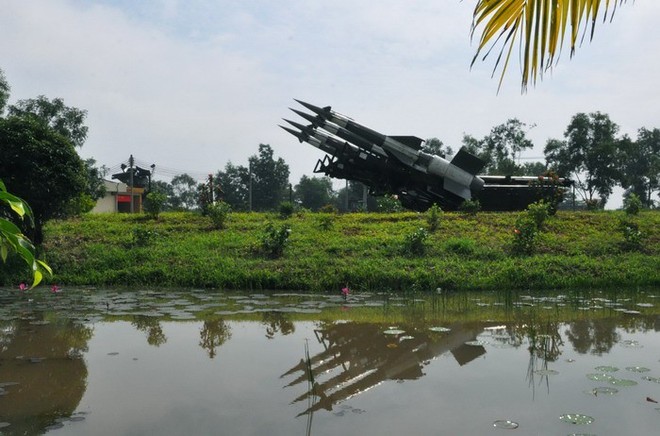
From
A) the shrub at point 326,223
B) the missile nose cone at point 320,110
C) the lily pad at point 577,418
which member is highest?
the missile nose cone at point 320,110

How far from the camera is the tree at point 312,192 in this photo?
2926 inches

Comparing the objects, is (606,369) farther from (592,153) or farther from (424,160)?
(592,153)

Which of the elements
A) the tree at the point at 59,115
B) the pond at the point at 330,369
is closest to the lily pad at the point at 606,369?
the pond at the point at 330,369

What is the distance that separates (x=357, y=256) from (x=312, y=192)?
205ft

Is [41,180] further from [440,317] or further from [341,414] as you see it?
[341,414]

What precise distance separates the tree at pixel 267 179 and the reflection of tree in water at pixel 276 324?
51926 mm

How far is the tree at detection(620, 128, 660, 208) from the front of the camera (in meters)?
41.8

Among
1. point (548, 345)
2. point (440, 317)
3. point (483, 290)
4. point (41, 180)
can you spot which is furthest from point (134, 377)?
point (41, 180)

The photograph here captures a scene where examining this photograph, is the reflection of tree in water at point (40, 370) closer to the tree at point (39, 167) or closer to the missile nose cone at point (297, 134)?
the tree at point (39, 167)

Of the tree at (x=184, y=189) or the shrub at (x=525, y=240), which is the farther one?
the tree at (x=184, y=189)

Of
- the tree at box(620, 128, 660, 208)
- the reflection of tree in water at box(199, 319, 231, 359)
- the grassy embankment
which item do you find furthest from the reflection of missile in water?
the tree at box(620, 128, 660, 208)

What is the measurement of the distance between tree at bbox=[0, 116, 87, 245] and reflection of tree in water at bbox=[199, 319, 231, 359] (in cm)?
658

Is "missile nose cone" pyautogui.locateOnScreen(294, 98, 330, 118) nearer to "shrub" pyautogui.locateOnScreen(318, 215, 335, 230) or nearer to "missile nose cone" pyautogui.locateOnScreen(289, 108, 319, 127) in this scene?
"missile nose cone" pyautogui.locateOnScreen(289, 108, 319, 127)

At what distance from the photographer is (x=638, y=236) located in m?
13.1
